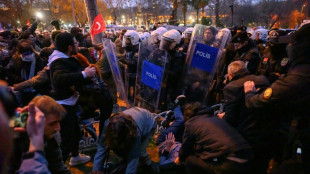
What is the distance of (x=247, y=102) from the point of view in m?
2.55

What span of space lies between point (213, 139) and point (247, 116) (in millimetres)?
575

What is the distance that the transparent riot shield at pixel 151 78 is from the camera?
12.9ft

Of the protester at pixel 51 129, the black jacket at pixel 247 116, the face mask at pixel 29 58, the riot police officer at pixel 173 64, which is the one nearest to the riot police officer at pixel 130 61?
the riot police officer at pixel 173 64

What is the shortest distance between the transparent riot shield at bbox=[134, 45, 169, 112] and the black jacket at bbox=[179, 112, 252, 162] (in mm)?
1401

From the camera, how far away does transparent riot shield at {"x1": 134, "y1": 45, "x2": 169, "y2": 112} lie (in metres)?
3.92

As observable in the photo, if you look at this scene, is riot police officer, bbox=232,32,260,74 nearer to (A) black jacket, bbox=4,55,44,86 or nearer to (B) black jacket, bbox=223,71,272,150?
(B) black jacket, bbox=223,71,272,150

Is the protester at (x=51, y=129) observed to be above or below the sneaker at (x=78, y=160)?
above

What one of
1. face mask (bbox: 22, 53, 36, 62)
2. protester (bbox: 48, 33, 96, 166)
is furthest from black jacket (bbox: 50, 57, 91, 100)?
face mask (bbox: 22, 53, 36, 62)

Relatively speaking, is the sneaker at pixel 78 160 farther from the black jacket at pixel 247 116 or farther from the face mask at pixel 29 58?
the black jacket at pixel 247 116

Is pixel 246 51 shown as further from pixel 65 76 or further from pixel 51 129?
pixel 51 129

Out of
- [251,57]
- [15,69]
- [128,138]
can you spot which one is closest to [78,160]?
[128,138]

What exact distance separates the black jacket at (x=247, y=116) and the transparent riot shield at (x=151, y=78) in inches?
53.1

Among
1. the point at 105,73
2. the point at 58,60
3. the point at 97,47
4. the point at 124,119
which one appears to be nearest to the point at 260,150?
the point at 124,119

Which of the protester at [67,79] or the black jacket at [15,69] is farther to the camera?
the black jacket at [15,69]
